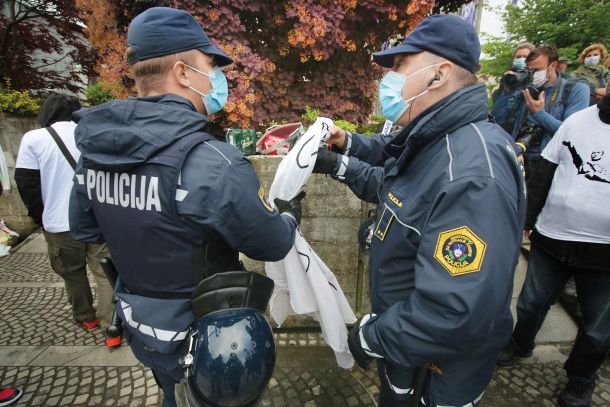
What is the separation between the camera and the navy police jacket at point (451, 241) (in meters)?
1.13

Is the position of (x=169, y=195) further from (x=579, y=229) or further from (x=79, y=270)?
(x=79, y=270)

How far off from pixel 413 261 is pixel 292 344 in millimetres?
2037

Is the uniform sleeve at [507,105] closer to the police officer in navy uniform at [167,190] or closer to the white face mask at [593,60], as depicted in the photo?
the white face mask at [593,60]

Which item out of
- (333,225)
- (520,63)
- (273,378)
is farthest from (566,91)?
(273,378)

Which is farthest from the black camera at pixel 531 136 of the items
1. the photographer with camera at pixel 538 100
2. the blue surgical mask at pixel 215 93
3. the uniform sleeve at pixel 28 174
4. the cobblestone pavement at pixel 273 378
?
the uniform sleeve at pixel 28 174

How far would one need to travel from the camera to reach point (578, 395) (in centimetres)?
242

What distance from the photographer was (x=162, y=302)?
138cm

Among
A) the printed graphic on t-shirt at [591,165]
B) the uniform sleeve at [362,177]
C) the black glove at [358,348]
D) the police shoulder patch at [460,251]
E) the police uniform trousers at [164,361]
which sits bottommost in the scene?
the police uniform trousers at [164,361]

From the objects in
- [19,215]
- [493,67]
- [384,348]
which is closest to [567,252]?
[384,348]

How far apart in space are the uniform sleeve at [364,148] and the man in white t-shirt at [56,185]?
2.26 meters

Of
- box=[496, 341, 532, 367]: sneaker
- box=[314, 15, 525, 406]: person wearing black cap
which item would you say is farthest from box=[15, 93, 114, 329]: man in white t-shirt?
box=[496, 341, 532, 367]: sneaker

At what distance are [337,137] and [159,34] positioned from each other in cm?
131

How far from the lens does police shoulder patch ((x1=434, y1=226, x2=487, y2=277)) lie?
1123 millimetres

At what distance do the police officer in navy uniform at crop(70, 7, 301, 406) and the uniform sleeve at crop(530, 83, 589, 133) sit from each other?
296 centimetres
